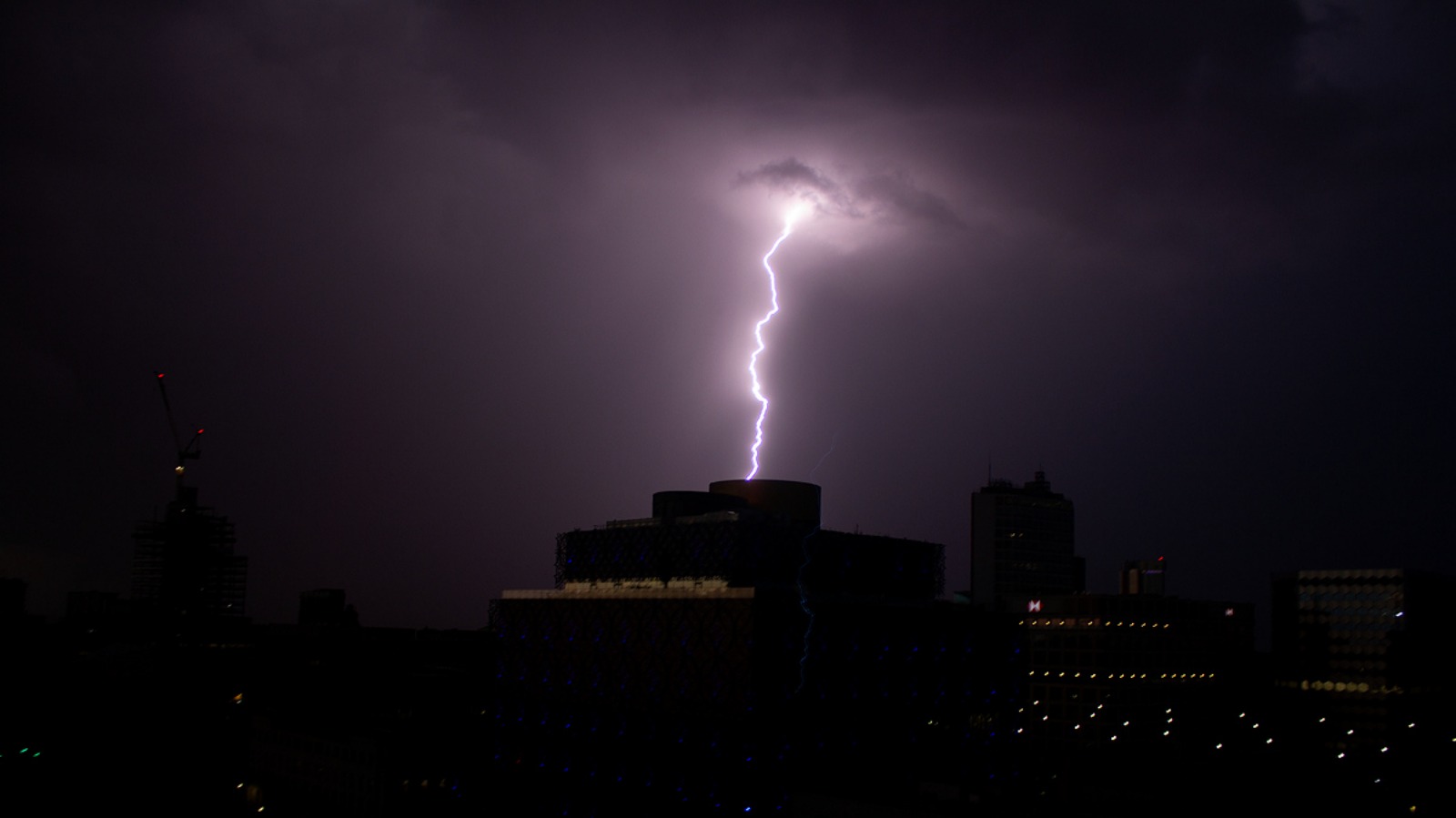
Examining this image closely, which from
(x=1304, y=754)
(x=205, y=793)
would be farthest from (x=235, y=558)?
(x=1304, y=754)

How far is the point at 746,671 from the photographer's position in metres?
60.9

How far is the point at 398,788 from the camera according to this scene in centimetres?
8012

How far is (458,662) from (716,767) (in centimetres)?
11244

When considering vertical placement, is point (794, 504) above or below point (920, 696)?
above

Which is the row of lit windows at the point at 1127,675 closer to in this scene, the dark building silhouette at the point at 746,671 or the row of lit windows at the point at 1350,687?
the row of lit windows at the point at 1350,687

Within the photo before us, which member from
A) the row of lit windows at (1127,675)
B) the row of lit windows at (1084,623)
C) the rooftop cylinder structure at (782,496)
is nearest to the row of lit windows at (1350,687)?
the row of lit windows at (1127,675)

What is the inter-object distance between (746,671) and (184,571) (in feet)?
375

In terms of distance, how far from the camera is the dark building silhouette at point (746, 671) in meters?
61.7

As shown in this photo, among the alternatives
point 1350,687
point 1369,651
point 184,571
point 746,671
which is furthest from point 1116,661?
point 184,571

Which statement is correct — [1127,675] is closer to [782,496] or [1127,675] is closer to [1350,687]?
[1350,687]

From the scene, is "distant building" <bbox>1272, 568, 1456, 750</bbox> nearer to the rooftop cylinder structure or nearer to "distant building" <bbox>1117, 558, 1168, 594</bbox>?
"distant building" <bbox>1117, 558, 1168, 594</bbox>

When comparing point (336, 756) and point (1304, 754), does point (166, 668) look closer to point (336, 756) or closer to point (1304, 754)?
point (336, 756)

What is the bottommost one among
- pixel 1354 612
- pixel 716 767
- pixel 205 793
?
pixel 205 793

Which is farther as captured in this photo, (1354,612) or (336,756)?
(1354,612)
